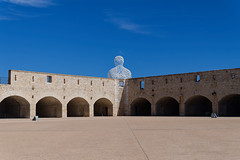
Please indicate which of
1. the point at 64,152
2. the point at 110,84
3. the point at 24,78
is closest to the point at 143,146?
the point at 64,152

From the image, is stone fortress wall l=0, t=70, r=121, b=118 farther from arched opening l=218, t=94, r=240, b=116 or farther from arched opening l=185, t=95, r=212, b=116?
arched opening l=218, t=94, r=240, b=116

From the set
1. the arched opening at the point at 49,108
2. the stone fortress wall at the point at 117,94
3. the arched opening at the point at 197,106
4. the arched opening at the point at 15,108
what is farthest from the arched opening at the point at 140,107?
the arched opening at the point at 15,108

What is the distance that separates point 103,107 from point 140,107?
184 inches

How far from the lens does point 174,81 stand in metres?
28.8

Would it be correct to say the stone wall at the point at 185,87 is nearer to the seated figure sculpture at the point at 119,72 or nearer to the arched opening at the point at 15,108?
the seated figure sculpture at the point at 119,72

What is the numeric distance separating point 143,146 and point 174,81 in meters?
22.7

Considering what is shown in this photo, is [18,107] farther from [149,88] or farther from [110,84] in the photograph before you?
[149,88]

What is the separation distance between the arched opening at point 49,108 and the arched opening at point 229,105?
15.9 meters

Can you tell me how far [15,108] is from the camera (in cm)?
2727

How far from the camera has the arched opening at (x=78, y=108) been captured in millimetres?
30089

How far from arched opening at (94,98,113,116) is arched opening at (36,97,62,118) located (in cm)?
577

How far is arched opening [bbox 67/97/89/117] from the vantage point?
3009 centimetres

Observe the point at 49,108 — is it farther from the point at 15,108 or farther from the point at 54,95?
the point at 15,108

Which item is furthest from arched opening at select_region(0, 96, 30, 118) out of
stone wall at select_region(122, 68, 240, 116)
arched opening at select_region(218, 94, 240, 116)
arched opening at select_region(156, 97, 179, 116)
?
arched opening at select_region(218, 94, 240, 116)
